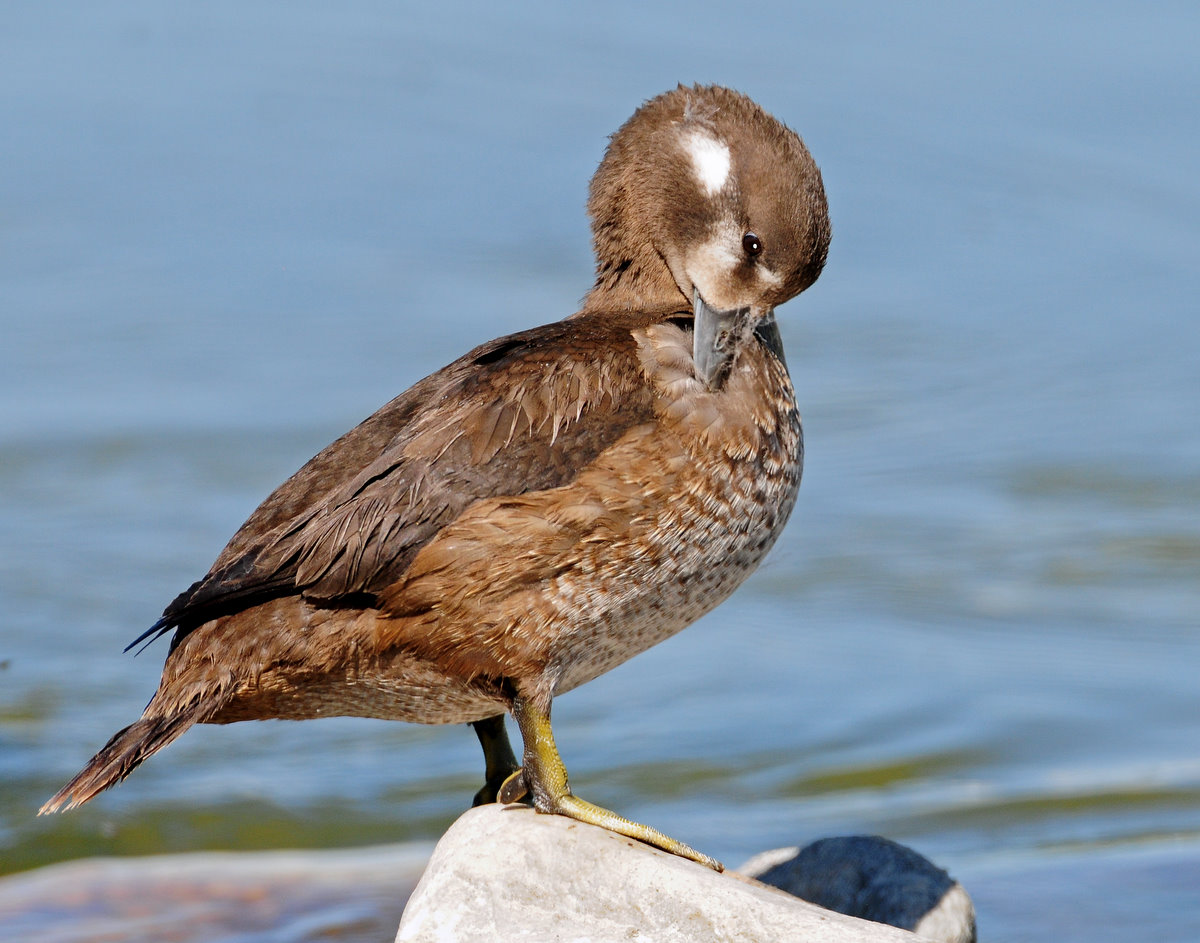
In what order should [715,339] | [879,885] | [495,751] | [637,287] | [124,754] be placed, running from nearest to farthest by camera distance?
[124,754] → [715,339] → [637,287] → [495,751] → [879,885]

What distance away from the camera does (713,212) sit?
5.67m

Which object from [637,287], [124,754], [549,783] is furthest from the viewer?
[637,287]

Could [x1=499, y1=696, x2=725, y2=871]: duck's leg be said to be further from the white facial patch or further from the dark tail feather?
the white facial patch

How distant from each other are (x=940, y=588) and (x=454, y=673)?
5.30 m

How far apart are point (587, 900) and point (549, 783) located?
357mm

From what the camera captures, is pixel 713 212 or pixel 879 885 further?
pixel 879 885


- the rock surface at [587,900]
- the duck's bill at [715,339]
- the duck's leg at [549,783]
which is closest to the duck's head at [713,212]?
the duck's bill at [715,339]

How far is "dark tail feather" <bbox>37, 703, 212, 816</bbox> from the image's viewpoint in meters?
5.30

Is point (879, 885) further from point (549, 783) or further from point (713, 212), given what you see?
point (713, 212)

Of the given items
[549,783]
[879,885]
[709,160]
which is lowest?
[879,885]

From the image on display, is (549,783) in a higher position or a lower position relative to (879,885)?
higher

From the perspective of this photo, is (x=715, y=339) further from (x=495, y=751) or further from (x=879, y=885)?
(x=879, y=885)

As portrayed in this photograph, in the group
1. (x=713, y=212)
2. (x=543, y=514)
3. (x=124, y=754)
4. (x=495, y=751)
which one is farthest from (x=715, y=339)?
(x=124, y=754)

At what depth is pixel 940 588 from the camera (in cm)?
1022
